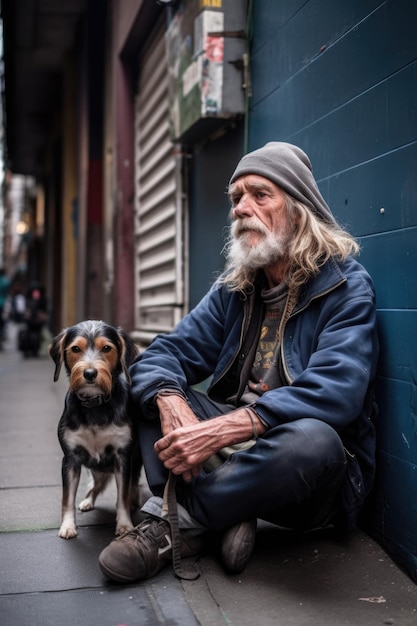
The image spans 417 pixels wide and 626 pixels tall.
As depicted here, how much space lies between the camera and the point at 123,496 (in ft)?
11.0

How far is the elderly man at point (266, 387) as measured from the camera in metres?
2.68

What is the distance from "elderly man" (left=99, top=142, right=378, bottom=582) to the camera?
2.68m

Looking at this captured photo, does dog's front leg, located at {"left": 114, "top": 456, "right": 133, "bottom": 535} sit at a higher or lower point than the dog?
lower

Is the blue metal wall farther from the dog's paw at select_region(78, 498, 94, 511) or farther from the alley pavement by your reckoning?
the dog's paw at select_region(78, 498, 94, 511)

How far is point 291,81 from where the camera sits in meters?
3.95

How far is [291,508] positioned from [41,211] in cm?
2336

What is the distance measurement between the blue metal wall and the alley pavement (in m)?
0.19

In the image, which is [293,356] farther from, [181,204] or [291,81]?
[181,204]

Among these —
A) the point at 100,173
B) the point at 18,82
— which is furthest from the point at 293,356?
the point at 18,82

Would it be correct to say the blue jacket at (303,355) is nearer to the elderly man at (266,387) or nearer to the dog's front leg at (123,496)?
the elderly man at (266,387)

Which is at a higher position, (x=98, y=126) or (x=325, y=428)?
(x=98, y=126)

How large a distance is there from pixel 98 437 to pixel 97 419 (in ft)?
0.27

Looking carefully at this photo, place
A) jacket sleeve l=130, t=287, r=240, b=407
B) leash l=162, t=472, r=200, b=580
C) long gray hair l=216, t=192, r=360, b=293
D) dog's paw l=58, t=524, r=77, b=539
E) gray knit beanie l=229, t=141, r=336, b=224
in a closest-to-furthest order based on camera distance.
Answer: leash l=162, t=472, r=200, b=580, long gray hair l=216, t=192, r=360, b=293, gray knit beanie l=229, t=141, r=336, b=224, dog's paw l=58, t=524, r=77, b=539, jacket sleeve l=130, t=287, r=240, b=407

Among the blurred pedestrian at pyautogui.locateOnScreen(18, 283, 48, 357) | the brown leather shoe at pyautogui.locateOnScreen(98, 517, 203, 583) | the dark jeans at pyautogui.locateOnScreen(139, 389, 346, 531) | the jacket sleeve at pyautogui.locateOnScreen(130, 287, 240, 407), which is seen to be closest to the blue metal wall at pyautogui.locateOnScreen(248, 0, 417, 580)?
the dark jeans at pyautogui.locateOnScreen(139, 389, 346, 531)
